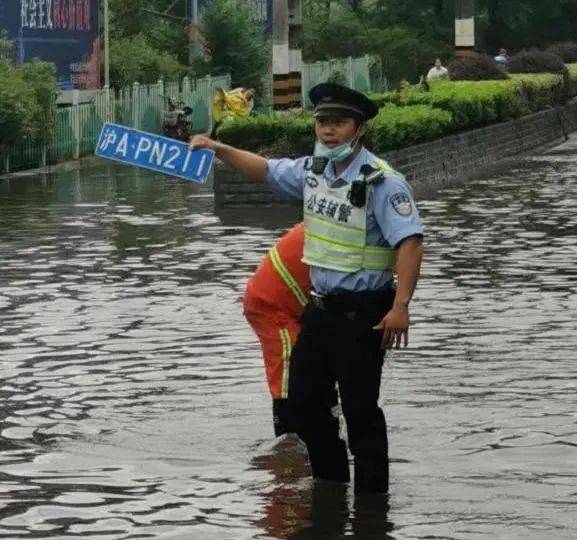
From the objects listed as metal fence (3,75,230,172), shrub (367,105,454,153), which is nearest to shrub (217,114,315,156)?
shrub (367,105,454,153)

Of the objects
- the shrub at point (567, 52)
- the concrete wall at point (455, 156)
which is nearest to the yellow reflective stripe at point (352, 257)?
the concrete wall at point (455, 156)

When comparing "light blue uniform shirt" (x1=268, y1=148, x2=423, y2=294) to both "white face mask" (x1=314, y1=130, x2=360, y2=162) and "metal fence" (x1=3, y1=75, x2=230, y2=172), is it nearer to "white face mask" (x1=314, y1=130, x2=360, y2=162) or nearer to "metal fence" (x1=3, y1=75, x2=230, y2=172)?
"white face mask" (x1=314, y1=130, x2=360, y2=162)

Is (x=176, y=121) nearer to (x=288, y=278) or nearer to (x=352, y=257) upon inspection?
(x=288, y=278)

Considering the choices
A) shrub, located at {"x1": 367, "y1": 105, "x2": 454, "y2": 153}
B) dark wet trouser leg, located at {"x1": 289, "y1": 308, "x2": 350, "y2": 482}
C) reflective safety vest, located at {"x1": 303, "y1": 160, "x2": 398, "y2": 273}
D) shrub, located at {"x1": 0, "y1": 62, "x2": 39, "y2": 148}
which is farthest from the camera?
shrub, located at {"x1": 0, "y1": 62, "x2": 39, "y2": 148}

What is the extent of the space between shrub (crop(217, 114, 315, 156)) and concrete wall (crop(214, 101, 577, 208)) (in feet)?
3.98

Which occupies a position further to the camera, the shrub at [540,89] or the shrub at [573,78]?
the shrub at [573,78]

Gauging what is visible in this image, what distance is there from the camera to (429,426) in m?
10.1

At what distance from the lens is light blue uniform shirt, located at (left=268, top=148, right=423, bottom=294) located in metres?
7.99

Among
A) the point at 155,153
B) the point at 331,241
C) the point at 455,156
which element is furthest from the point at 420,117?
the point at 331,241

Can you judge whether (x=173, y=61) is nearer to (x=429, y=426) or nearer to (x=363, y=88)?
(x=363, y=88)

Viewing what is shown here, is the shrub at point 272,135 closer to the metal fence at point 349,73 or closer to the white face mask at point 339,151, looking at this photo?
the white face mask at point 339,151

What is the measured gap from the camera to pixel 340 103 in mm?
8180

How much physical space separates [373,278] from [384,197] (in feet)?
1.02

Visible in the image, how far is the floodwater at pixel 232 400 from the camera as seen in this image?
A: 8203mm
